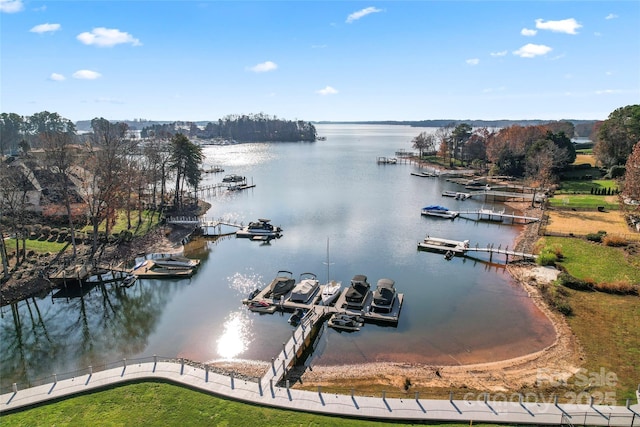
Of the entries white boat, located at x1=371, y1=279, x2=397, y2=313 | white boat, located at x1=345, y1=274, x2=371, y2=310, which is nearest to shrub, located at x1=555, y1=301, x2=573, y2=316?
white boat, located at x1=371, y1=279, x2=397, y2=313

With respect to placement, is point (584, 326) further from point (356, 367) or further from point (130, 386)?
point (130, 386)

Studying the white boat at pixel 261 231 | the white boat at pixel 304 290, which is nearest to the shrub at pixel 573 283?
the white boat at pixel 304 290

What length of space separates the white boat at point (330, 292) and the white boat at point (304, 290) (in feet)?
2.88

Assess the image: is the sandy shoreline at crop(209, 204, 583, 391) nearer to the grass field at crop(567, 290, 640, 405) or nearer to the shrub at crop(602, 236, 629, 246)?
the grass field at crop(567, 290, 640, 405)

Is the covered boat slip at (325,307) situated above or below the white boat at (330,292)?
below

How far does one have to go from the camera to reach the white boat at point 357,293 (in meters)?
33.4

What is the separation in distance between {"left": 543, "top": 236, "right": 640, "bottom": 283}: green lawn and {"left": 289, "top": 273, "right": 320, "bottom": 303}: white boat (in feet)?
82.9

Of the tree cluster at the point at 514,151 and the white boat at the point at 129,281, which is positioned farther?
the tree cluster at the point at 514,151

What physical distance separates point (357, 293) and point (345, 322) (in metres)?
3.49

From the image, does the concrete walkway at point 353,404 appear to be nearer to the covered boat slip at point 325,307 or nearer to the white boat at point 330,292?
the covered boat slip at point 325,307

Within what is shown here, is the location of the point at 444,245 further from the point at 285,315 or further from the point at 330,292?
the point at 285,315

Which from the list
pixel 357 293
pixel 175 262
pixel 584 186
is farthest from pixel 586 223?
pixel 175 262

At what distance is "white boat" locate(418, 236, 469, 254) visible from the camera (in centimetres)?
4853

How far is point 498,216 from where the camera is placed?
65.4 meters
